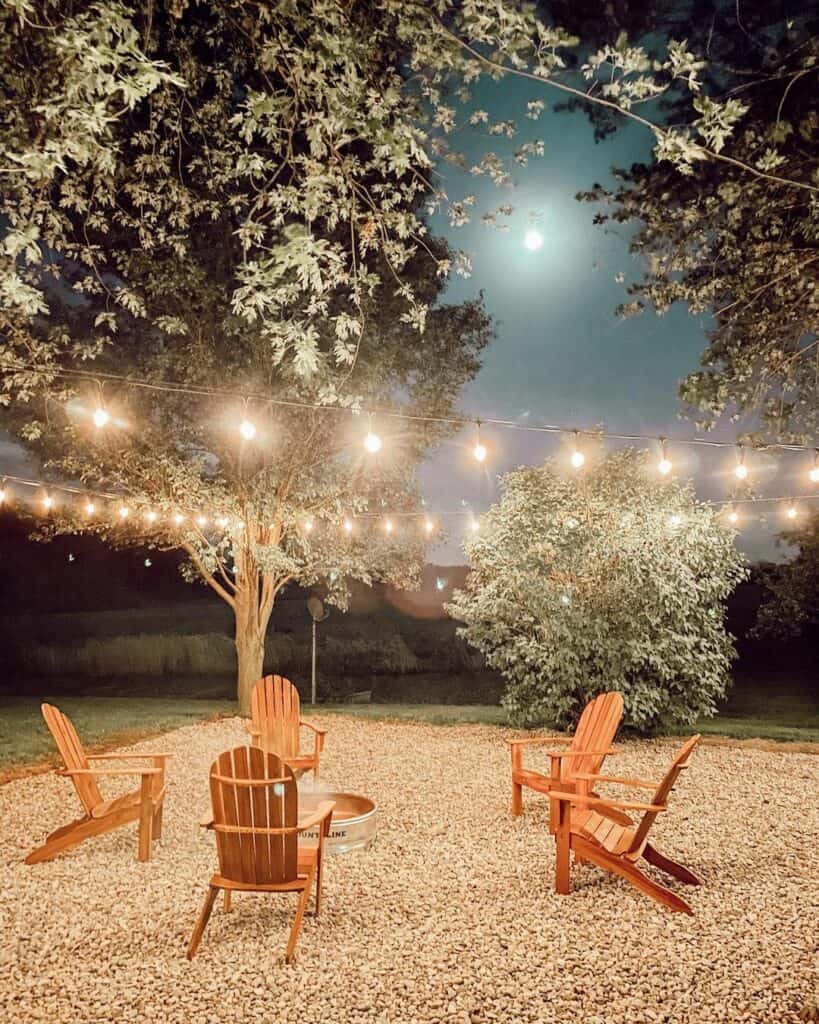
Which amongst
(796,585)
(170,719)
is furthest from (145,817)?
(796,585)

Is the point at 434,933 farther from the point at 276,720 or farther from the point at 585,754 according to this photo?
the point at 276,720

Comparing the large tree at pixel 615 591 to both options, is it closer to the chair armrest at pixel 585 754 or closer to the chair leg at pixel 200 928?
the chair armrest at pixel 585 754

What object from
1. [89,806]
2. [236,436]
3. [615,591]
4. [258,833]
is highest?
[236,436]

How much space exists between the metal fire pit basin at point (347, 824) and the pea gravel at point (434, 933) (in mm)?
105

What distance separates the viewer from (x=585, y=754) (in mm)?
4535

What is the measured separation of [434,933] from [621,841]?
3.64ft

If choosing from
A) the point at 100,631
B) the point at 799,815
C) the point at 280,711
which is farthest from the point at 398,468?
the point at 100,631

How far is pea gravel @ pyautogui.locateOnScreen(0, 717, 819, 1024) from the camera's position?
8.41ft

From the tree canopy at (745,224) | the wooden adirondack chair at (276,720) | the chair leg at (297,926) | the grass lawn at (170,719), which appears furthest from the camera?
the grass lawn at (170,719)

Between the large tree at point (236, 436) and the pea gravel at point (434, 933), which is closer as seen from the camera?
the pea gravel at point (434, 933)

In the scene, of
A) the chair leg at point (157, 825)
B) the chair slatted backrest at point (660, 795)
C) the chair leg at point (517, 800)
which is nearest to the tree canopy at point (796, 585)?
the chair leg at point (517, 800)

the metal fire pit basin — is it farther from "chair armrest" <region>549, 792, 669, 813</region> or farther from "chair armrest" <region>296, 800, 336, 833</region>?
"chair armrest" <region>549, 792, 669, 813</region>

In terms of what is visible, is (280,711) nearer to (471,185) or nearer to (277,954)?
(277,954)

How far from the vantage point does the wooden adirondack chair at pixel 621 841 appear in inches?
131
